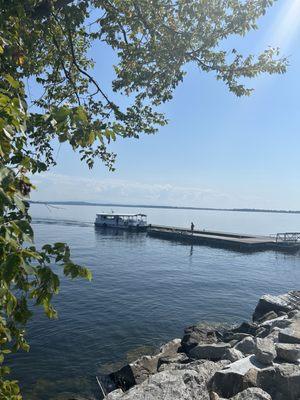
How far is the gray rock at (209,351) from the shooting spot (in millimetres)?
12695

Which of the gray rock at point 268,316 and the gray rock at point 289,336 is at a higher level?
the gray rock at point 289,336

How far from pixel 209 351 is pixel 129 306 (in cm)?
1079

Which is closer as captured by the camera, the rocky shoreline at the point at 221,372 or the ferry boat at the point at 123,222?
the rocky shoreline at the point at 221,372

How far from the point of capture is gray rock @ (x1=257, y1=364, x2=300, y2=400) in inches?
309

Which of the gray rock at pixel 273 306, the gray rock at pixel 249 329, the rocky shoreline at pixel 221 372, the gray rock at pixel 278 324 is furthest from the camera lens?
the gray rock at pixel 273 306

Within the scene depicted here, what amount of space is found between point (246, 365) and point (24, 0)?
9299 mm

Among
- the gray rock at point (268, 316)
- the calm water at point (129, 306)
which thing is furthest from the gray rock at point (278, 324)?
the calm water at point (129, 306)

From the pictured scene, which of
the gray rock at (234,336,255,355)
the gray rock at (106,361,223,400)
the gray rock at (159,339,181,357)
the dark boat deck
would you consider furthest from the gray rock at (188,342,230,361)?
the dark boat deck

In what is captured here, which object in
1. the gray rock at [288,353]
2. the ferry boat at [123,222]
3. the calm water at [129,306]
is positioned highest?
the ferry boat at [123,222]

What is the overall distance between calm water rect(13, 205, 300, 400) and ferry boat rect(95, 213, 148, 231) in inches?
1174

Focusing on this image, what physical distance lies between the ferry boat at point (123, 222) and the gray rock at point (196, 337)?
198ft

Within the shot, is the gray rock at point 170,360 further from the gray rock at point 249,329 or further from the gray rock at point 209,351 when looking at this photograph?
the gray rock at point 249,329

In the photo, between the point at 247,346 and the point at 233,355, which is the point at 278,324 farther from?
the point at 233,355

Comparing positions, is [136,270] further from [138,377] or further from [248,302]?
[138,377]
